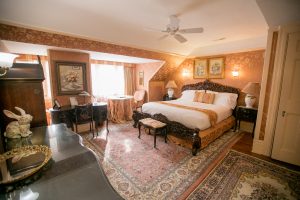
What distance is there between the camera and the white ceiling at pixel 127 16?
2.10 metres

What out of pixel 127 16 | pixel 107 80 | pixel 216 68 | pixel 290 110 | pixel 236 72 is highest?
pixel 127 16

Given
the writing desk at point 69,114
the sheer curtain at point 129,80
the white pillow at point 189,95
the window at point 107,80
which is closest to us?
the writing desk at point 69,114

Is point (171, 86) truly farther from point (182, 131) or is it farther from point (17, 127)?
point (17, 127)

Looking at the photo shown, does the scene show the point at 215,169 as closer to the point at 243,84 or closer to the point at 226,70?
the point at 243,84

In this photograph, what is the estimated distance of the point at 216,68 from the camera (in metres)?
4.79

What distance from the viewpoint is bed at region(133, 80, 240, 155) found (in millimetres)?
2943

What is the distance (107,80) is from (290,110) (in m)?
5.10

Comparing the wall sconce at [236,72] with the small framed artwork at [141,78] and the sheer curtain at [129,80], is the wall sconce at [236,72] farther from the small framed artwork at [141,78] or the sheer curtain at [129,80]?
the sheer curtain at [129,80]

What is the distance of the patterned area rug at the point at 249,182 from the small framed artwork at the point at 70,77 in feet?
11.8

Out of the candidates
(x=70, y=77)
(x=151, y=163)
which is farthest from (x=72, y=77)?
(x=151, y=163)

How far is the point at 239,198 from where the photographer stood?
180 cm

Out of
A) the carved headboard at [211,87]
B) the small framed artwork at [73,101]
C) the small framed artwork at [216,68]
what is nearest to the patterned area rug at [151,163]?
the small framed artwork at [73,101]

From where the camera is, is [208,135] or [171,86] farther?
[171,86]

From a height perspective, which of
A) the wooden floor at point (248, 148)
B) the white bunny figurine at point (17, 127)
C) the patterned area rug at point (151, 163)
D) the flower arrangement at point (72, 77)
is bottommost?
the patterned area rug at point (151, 163)
